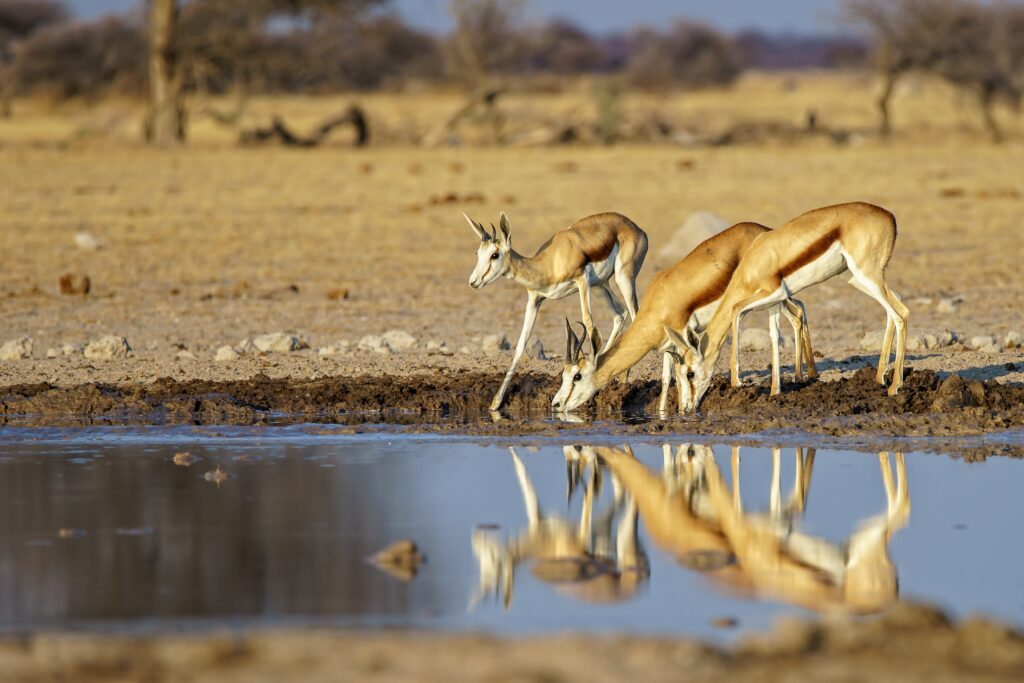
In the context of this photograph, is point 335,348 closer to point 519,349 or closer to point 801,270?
point 519,349

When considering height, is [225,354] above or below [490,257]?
below

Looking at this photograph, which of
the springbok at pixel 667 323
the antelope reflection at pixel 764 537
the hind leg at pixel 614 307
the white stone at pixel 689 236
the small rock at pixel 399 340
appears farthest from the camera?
the white stone at pixel 689 236

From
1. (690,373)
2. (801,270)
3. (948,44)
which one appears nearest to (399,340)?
(690,373)

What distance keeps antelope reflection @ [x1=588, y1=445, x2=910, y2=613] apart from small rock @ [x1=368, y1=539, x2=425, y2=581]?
963mm

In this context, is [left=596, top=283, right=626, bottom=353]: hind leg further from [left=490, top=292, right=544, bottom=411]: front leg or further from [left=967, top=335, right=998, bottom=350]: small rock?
[left=967, top=335, right=998, bottom=350]: small rock

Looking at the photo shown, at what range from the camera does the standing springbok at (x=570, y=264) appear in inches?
382

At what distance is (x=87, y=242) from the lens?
56.9 ft

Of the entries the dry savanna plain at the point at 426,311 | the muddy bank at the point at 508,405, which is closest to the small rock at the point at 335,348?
the dry savanna plain at the point at 426,311

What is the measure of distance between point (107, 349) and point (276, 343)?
3.90 feet

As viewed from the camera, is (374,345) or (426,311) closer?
(374,345)

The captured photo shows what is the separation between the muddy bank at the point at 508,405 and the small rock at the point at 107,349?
1358 mm

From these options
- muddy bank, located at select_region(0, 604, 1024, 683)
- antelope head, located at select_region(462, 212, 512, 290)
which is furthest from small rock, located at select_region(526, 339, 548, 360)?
muddy bank, located at select_region(0, 604, 1024, 683)

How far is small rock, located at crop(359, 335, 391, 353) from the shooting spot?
1166 cm

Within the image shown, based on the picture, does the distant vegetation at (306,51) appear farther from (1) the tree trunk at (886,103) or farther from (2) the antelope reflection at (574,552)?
(2) the antelope reflection at (574,552)
